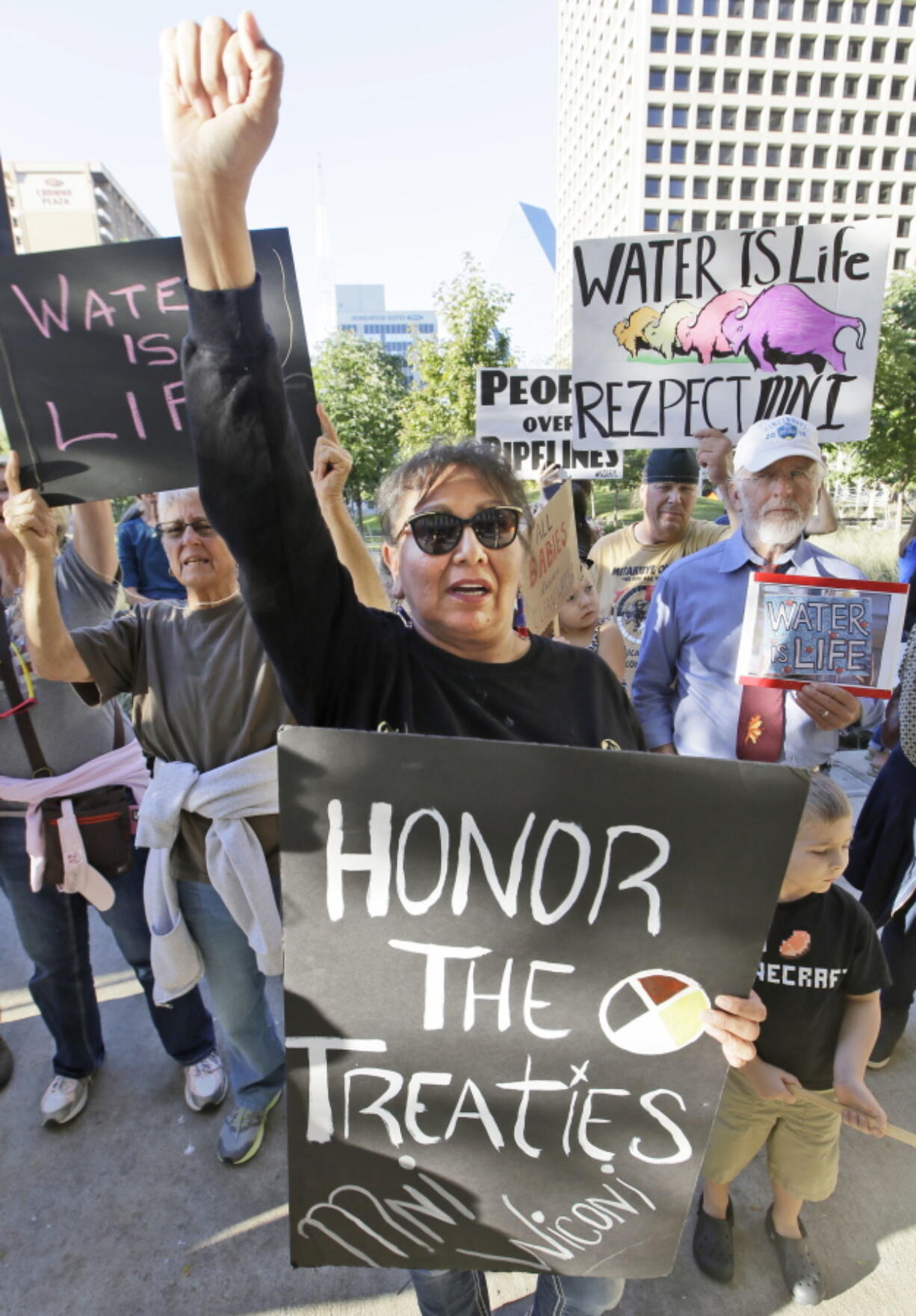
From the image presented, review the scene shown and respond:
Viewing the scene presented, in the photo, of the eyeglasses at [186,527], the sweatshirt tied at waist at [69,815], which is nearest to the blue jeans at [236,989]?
the sweatshirt tied at waist at [69,815]

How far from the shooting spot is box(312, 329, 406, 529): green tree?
54.3 ft

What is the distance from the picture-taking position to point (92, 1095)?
245 cm

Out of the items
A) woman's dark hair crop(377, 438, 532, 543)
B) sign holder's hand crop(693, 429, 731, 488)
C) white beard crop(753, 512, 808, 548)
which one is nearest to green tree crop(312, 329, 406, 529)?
sign holder's hand crop(693, 429, 731, 488)

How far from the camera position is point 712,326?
10.0 ft

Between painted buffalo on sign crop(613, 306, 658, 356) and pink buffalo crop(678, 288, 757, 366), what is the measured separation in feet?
0.52

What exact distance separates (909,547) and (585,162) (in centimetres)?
8601

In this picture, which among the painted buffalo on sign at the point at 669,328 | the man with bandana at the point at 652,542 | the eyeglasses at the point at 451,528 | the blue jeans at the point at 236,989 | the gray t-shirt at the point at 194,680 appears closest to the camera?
the eyeglasses at the point at 451,528

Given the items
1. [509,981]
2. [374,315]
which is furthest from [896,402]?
[374,315]

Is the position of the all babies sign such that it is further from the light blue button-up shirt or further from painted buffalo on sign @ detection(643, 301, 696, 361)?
the light blue button-up shirt

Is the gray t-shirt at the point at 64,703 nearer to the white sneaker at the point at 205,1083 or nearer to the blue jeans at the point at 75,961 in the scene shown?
the blue jeans at the point at 75,961

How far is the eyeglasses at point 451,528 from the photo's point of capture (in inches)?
47.8

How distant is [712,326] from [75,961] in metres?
3.34

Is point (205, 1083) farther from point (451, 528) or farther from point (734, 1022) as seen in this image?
point (451, 528)

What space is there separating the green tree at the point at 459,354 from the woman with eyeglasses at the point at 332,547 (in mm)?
11487
